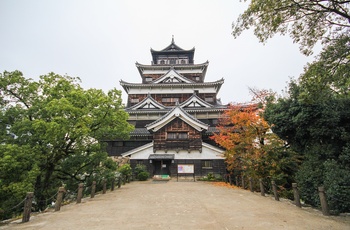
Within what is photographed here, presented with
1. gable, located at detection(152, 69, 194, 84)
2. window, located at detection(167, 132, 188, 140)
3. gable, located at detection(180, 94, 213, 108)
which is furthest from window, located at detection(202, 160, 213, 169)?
gable, located at detection(152, 69, 194, 84)

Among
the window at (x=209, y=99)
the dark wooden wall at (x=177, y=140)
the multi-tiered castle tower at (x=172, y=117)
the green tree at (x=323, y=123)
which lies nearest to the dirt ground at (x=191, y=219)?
the green tree at (x=323, y=123)

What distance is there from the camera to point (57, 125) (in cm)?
993

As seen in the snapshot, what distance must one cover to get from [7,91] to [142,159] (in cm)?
1345

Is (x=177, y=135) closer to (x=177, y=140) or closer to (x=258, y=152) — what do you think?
(x=177, y=140)

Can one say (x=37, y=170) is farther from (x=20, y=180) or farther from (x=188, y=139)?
(x=188, y=139)

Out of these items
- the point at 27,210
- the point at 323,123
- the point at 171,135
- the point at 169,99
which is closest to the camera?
the point at 27,210

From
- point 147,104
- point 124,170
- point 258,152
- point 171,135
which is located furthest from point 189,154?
point 258,152

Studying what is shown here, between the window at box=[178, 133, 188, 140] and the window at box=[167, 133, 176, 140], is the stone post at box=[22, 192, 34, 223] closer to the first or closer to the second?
the window at box=[167, 133, 176, 140]

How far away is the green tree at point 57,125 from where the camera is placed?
34.4ft

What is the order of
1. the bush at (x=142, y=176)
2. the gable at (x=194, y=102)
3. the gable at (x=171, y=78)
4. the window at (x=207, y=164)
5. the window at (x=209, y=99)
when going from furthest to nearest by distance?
the gable at (x=171, y=78) → the window at (x=209, y=99) → the gable at (x=194, y=102) → the window at (x=207, y=164) → the bush at (x=142, y=176)

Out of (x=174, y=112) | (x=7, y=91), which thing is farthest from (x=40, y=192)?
(x=174, y=112)

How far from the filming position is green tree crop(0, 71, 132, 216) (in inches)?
412

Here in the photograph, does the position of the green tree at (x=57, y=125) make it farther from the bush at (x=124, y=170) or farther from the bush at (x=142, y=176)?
the bush at (x=142, y=176)

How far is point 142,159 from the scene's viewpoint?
2128cm
